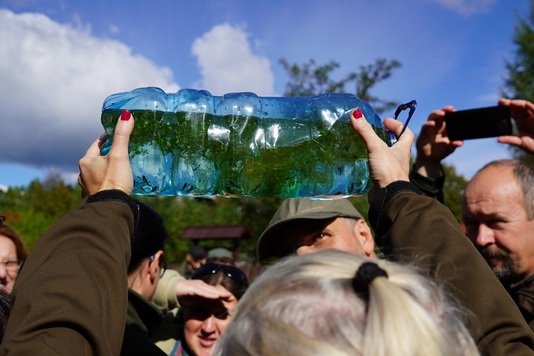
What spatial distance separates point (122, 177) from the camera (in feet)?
5.43

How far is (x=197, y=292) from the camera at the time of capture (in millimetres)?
3234

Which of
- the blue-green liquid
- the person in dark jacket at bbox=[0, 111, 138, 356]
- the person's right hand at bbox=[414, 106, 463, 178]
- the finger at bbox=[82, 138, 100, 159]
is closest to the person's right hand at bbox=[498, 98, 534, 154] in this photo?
the person's right hand at bbox=[414, 106, 463, 178]

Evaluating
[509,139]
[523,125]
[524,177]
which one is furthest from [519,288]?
[523,125]

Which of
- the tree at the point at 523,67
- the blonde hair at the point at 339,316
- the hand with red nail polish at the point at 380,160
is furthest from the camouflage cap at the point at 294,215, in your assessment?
the tree at the point at 523,67

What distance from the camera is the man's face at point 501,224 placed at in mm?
3016

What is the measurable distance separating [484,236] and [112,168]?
2217 mm

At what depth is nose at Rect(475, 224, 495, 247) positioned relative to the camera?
311 cm

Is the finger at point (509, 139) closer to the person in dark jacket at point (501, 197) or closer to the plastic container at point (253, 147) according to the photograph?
the person in dark jacket at point (501, 197)

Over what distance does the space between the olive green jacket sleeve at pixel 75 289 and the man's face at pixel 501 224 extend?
86.6 inches

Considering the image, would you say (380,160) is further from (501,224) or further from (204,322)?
(204,322)

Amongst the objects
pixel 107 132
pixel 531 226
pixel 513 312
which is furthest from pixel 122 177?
pixel 531 226

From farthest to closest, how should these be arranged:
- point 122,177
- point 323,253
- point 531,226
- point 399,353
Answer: point 531,226
point 122,177
point 323,253
point 399,353

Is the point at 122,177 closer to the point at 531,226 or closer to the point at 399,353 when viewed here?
the point at 399,353

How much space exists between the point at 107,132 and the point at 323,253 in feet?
3.96
